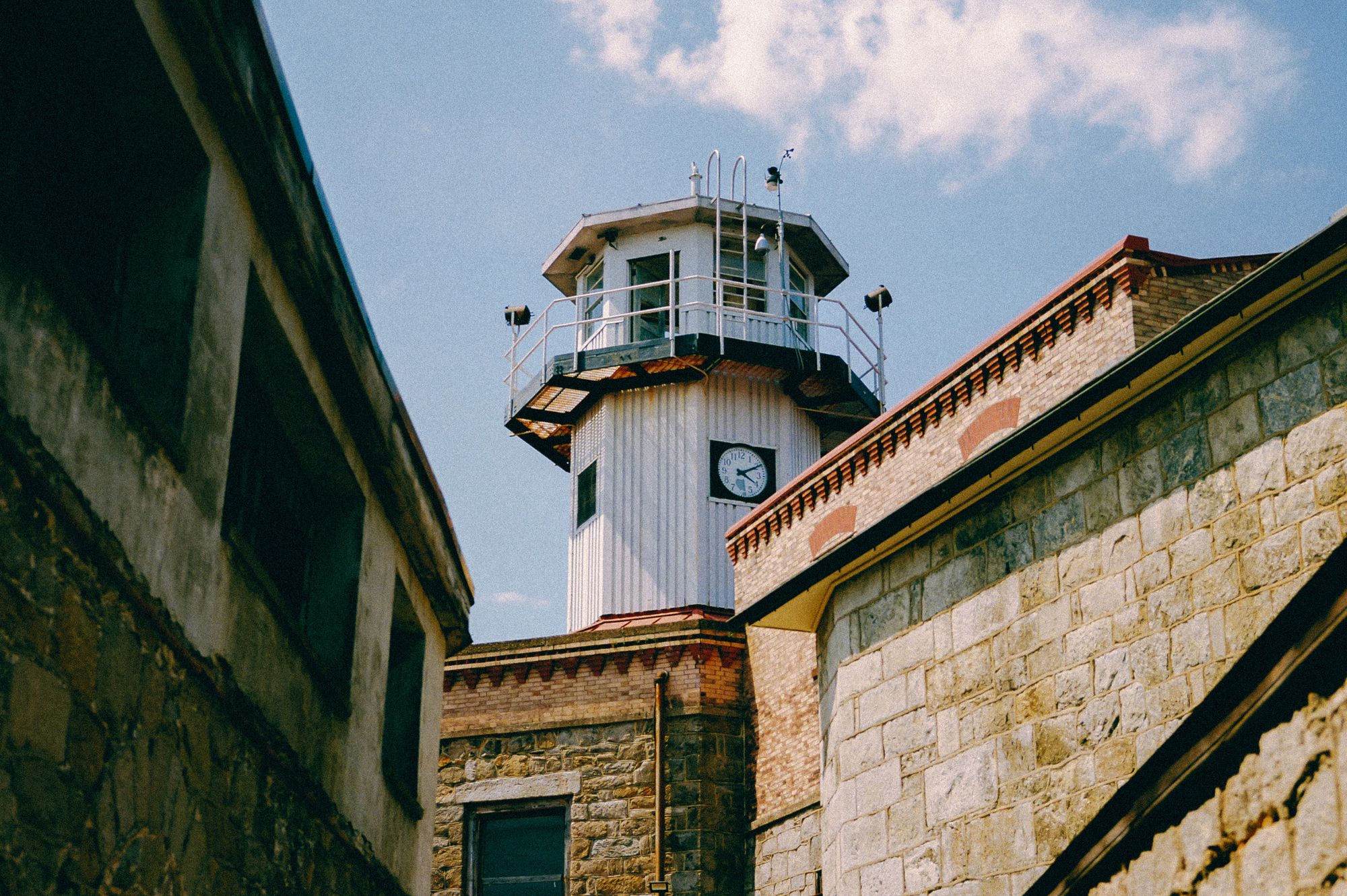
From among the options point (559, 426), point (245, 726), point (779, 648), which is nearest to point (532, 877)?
point (779, 648)

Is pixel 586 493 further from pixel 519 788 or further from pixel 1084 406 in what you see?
pixel 1084 406

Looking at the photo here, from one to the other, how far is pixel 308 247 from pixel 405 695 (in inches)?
192

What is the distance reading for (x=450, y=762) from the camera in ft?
65.3

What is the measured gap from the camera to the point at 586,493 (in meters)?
25.2

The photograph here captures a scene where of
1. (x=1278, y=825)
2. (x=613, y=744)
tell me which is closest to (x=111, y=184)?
(x=1278, y=825)

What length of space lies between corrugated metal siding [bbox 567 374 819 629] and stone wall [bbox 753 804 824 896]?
566 centimetres

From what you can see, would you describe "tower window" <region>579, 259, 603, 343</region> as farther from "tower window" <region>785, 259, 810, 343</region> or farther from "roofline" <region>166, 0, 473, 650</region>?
"roofline" <region>166, 0, 473, 650</region>

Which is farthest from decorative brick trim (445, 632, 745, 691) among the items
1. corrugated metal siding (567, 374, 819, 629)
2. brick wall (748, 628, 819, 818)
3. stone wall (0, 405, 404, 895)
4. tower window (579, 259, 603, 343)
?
stone wall (0, 405, 404, 895)

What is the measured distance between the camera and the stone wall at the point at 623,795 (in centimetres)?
1853

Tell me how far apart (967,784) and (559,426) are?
1785 centimetres

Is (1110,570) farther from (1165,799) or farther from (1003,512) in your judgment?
(1165,799)

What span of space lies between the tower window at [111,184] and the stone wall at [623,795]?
43.8 feet

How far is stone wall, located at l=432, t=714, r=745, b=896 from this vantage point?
18531mm

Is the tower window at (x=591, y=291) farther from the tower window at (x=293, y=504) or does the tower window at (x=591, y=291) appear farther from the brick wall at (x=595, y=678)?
the tower window at (x=293, y=504)
